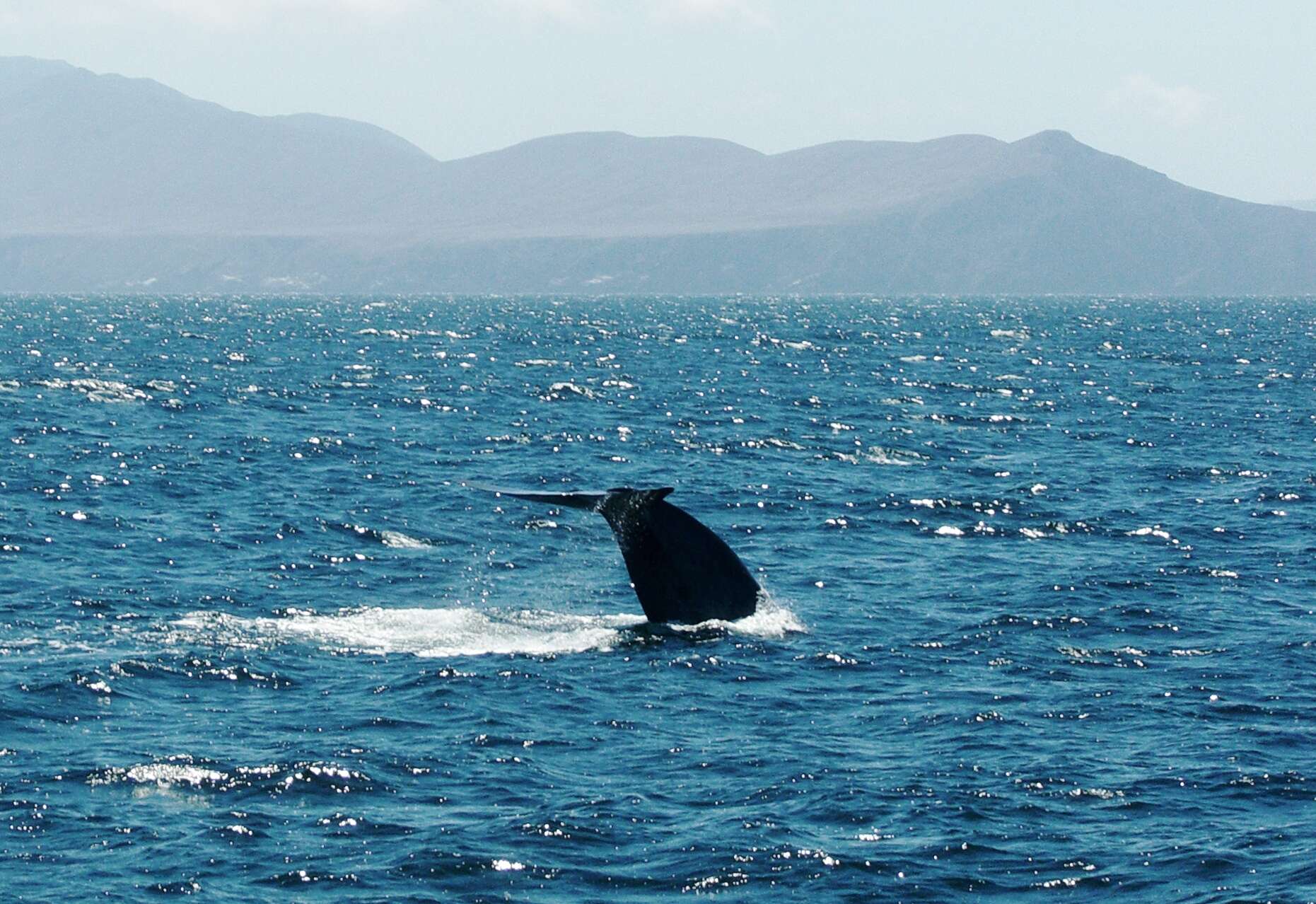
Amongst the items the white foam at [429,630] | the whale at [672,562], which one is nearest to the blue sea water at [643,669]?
the white foam at [429,630]

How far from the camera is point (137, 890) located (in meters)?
16.3

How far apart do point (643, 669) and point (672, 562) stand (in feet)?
6.86

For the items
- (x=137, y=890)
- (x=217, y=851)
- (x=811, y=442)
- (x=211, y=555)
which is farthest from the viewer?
(x=811, y=442)

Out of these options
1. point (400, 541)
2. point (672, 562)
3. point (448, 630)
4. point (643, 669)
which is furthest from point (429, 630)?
point (400, 541)

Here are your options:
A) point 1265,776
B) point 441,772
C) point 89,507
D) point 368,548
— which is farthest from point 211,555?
point 1265,776

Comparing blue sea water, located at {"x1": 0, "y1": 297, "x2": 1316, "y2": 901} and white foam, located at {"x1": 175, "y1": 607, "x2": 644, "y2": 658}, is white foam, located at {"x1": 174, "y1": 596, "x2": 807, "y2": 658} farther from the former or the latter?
blue sea water, located at {"x1": 0, "y1": 297, "x2": 1316, "y2": 901}

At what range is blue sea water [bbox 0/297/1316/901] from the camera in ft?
57.7

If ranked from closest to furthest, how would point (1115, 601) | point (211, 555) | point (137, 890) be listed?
point (137, 890) → point (1115, 601) → point (211, 555)

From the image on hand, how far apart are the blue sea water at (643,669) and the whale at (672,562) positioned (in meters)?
0.58

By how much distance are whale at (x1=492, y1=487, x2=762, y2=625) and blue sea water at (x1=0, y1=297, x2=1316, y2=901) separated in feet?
1.90

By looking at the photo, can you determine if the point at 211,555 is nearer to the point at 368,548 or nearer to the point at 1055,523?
the point at 368,548

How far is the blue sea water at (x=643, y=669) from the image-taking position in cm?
1758

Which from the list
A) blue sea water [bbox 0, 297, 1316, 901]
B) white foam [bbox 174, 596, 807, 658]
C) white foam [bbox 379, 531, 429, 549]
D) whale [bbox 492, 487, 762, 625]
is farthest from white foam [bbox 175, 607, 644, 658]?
white foam [bbox 379, 531, 429, 549]

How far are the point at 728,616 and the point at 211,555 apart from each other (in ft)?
39.5
